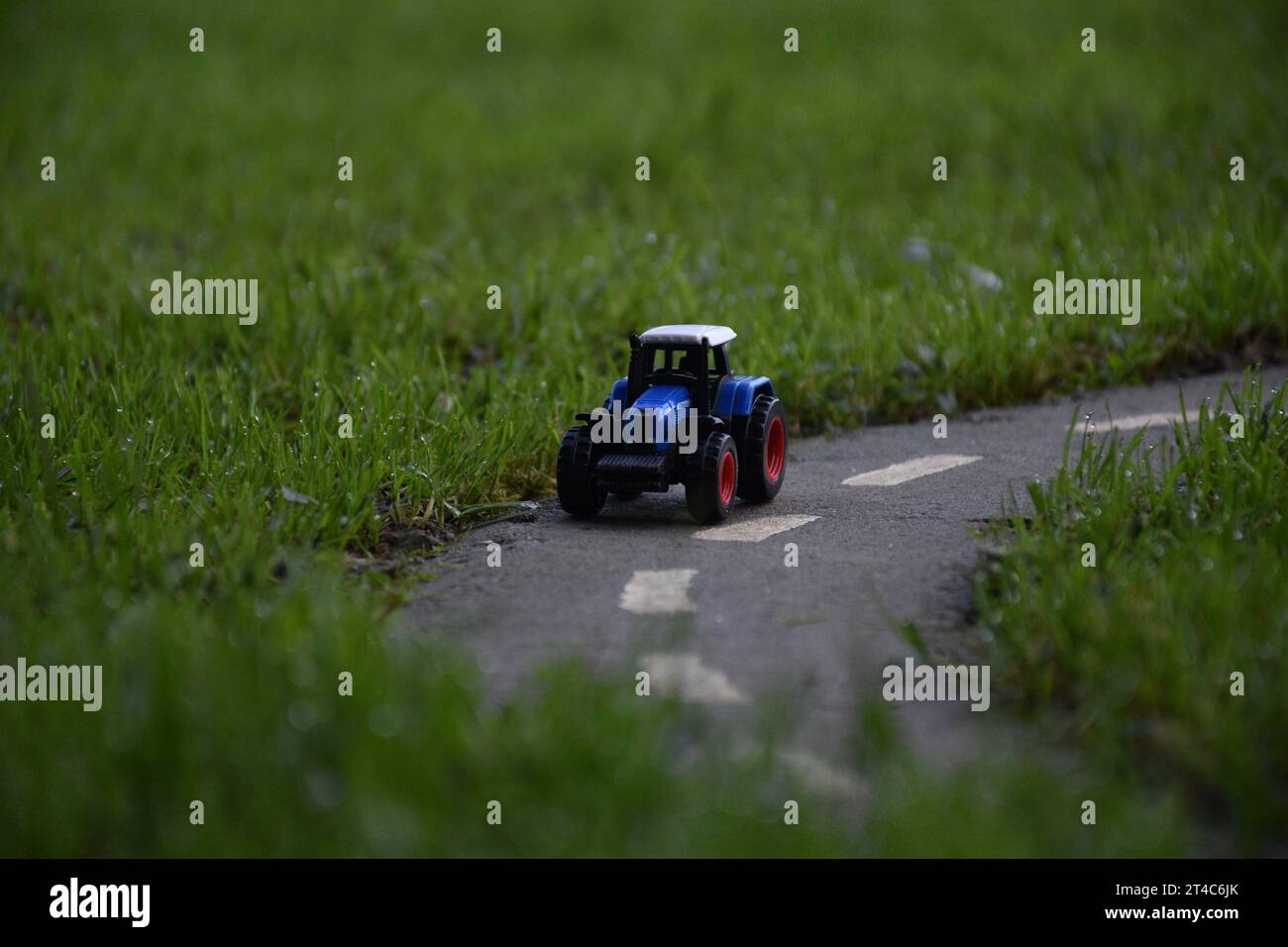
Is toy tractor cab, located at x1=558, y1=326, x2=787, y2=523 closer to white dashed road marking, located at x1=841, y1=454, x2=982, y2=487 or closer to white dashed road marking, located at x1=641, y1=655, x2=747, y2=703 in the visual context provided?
white dashed road marking, located at x1=841, y1=454, x2=982, y2=487

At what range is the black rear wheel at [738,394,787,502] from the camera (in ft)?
14.8

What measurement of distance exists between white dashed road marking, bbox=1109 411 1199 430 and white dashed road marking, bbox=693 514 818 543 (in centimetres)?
192

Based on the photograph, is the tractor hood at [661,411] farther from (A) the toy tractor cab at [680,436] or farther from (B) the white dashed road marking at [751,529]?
(B) the white dashed road marking at [751,529]

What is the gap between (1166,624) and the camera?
3.15 metres

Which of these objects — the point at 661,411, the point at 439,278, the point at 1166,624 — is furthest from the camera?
the point at 439,278

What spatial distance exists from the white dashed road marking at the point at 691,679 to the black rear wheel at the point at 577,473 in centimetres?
112

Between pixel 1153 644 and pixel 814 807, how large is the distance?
97 cm

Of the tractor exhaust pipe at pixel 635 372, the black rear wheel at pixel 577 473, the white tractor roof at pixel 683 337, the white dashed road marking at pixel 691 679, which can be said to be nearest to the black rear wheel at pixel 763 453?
the white tractor roof at pixel 683 337

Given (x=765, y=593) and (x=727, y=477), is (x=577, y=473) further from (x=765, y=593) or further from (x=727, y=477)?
(x=765, y=593)

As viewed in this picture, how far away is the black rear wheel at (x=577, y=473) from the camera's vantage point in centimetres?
430

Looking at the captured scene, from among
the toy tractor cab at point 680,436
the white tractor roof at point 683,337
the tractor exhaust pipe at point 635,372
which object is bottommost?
the toy tractor cab at point 680,436

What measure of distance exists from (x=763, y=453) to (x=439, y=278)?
315 cm
